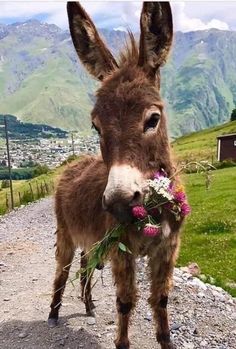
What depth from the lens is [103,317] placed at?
9.78 metres

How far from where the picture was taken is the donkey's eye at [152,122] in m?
6.08

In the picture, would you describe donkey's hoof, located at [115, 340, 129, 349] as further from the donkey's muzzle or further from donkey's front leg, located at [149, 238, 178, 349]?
the donkey's muzzle

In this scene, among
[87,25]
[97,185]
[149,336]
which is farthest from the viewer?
[149,336]

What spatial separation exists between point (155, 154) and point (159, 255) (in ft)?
5.91

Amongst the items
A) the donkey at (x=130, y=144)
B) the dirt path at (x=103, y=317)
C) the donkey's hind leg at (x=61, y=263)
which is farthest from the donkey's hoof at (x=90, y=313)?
the donkey at (x=130, y=144)

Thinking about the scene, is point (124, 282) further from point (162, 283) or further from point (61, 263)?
point (61, 263)

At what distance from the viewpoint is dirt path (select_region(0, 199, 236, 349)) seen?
28.8ft

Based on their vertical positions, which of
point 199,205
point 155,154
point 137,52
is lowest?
point 199,205

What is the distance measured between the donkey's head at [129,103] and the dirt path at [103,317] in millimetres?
3748

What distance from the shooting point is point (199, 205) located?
26.8m

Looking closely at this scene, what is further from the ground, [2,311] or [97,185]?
[97,185]

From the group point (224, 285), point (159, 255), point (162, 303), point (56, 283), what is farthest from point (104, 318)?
point (224, 285)

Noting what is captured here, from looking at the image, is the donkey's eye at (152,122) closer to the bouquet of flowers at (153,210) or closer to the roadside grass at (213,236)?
the bouquet of flowers at (153,210)

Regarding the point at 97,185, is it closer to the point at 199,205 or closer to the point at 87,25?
the point at 87,25
